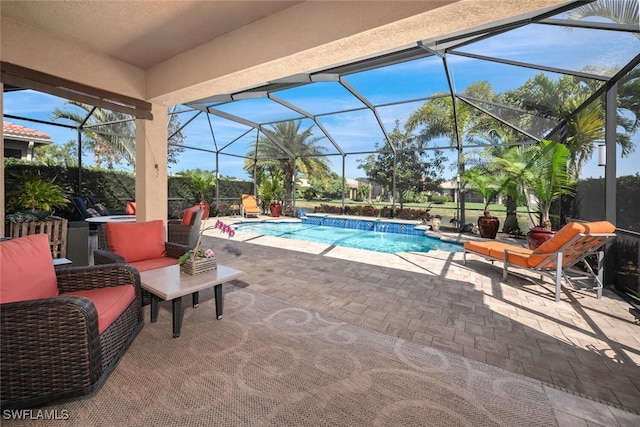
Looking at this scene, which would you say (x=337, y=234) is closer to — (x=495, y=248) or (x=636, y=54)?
(x=495, y=248)

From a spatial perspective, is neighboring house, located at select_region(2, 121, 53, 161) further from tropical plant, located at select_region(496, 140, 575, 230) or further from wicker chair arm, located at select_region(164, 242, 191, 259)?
tropical plant, located at select_region(496, 140, 575, 230)

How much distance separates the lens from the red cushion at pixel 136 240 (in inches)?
138

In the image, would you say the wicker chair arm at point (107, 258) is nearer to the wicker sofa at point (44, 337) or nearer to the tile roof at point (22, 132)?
the wicker sofa at point (44, 337)

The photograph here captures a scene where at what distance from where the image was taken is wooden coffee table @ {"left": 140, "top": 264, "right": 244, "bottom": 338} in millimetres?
2586

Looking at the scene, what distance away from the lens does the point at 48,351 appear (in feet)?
5.71

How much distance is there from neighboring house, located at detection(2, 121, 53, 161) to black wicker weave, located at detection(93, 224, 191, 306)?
10.1 meters

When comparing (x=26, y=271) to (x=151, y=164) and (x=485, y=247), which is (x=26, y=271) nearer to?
(x=151, y=164)

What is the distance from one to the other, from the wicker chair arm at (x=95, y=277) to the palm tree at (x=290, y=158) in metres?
11.8

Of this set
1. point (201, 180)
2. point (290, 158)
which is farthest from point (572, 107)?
point (201, 180)

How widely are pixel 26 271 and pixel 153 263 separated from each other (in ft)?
4.74

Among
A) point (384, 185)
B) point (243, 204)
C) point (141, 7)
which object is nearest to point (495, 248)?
point (141, 7)

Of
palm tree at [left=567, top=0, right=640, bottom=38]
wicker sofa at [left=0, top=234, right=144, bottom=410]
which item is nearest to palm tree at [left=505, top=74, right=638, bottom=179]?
palm tree at [left=567, top=0, right=640, bottom=38]

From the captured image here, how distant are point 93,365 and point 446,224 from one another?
1148 centimetres

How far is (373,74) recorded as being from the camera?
767cm
